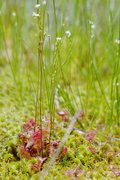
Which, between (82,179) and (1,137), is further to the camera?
(1,137)

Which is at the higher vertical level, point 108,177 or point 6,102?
point 6,102

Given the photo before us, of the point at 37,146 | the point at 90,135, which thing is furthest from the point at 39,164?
the point at 90,135

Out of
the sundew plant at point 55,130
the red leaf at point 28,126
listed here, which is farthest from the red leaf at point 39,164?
the red leaf at point 28,126

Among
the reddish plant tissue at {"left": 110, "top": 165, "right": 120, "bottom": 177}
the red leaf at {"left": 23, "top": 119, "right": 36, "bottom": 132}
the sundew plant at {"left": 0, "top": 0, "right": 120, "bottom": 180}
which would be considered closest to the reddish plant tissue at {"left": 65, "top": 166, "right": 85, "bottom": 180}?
the sundew plant at {"left": 0, "top": 0, "right": 120, "bottom": 180}

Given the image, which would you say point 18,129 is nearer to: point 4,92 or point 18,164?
point 18,164

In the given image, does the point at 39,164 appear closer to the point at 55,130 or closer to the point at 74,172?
the point at 74,172

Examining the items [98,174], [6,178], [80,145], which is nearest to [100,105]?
[80,145]

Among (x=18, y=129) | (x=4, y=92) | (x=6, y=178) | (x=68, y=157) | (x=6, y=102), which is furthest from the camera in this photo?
(x=4, y=92)

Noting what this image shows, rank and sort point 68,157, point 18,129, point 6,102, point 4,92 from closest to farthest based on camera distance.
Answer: point 68,157 → point 18,129 → point 6,102 → point 4,92
